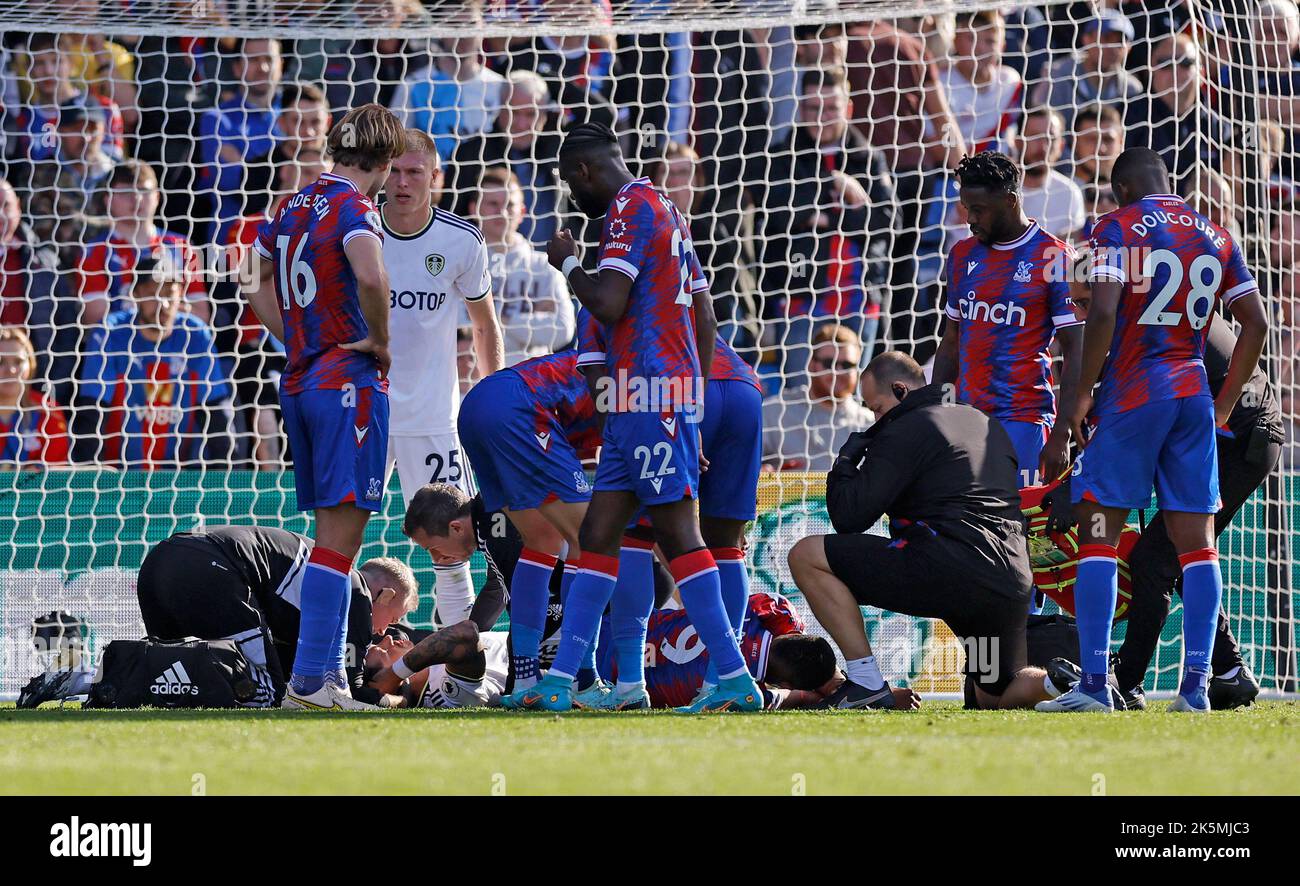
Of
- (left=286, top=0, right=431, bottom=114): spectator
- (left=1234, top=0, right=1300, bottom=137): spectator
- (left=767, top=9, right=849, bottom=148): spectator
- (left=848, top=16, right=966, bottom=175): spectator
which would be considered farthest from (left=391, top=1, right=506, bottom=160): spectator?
(left=1234, top=0, right=1300, bottom=137): spectator

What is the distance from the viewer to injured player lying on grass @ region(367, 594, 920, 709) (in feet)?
20.4

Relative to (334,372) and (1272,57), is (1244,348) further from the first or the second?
(1272,57)

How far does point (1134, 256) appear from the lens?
19.0ft

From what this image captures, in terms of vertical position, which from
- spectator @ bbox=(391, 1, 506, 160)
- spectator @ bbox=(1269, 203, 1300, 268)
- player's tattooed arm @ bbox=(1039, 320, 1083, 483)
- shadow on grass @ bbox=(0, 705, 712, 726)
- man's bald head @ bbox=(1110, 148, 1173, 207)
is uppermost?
spectator @ bbox=(391, 1, 506, 160)

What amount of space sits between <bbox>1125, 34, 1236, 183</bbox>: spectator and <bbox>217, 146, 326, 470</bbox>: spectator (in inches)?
185

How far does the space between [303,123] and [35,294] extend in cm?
184

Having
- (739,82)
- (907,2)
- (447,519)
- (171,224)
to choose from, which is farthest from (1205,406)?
(171,224)

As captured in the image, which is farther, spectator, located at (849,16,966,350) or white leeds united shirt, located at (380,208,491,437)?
spectator, located at (849,16,966,350)


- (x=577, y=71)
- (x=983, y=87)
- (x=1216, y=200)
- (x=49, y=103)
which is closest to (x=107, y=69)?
(x=49, y=103)

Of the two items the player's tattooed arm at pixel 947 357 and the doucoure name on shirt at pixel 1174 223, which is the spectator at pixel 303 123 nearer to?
the player's tattooed arm at pixel 947 357

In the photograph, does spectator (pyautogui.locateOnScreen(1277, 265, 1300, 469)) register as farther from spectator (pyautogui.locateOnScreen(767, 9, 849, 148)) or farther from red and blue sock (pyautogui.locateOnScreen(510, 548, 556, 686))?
red and blue sock (pyautogui.locateOnScreen(510, 548, 556, 686))

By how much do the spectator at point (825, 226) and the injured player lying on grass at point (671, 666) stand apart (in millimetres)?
3730

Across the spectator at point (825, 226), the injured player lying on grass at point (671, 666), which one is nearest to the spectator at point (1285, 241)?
the spectator at point (825, 226)

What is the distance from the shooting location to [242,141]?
10328 millimetres
